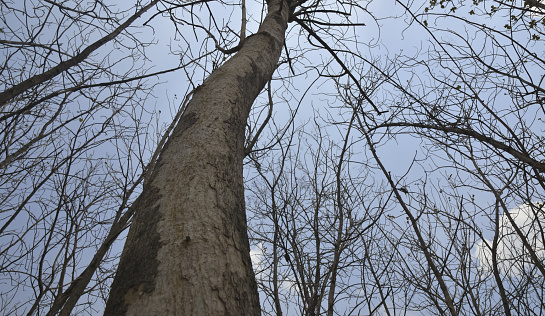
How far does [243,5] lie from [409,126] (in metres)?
1.54

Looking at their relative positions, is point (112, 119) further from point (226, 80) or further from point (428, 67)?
point (428, 67)

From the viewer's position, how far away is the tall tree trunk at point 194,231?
57cm

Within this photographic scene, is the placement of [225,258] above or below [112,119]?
below

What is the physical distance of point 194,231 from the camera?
686 millimetres

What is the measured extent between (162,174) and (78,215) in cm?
197

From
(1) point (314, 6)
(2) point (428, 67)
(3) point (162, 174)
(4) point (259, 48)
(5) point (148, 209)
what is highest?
(1) point (314, 6)

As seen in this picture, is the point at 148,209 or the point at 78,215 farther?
the point at 78,215

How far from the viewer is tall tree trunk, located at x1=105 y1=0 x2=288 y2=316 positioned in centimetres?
57

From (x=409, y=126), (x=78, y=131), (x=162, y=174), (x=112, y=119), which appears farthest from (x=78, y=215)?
(x=409, y=126)

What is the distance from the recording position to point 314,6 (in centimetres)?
316

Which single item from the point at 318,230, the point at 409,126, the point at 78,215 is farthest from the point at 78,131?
the point at 409,126

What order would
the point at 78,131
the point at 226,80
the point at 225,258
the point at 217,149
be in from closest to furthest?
1. the point at 225,258
2. the point at 217,149
3. the point at 226,80
4. the point at 78,131

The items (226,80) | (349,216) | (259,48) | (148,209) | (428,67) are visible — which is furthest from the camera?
(349,216)

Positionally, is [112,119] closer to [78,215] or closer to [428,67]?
[78,215]
